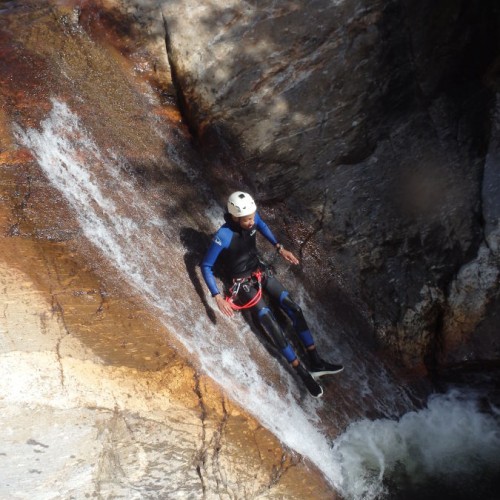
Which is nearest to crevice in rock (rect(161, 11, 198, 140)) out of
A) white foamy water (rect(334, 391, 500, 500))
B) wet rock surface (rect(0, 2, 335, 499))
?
wet rock surface (rect(0, 2, 335, 499))

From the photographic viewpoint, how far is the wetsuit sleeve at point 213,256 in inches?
197

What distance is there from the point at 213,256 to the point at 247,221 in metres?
0.54

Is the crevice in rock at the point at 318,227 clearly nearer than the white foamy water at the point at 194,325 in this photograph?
No

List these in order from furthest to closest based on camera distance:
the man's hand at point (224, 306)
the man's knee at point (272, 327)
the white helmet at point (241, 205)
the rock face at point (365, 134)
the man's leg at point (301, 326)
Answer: the rock face at point (365, 134), the man's leg at point (301, 326), the man's knee at point (272, 327), the white helmet at point (241, 205), the man's hand at point (224, 306)

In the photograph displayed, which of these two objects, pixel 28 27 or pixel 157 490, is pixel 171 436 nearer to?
pixel 157 490

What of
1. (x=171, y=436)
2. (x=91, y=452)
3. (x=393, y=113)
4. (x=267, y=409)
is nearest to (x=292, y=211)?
(x=393, y=113)

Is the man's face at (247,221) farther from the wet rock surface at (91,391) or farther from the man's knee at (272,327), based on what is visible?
the wet rock surface at (91,391)

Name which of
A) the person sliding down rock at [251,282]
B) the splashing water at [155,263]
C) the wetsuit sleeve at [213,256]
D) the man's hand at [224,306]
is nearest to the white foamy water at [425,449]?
the splashing water at [155,263]

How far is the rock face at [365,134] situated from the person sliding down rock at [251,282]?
1.16 metres

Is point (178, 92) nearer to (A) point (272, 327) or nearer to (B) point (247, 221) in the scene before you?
(B) point (247, 221)

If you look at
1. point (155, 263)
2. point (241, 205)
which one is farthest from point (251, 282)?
point (155, 263)

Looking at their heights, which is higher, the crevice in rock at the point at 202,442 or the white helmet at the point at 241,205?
the white helmet at the point at 241,205

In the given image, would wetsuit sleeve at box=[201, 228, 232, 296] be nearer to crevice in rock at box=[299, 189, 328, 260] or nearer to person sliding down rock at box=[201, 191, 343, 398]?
person sliding down rock at box=[201, 191, 343, 398]

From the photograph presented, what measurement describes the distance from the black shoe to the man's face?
1701 millimetres
